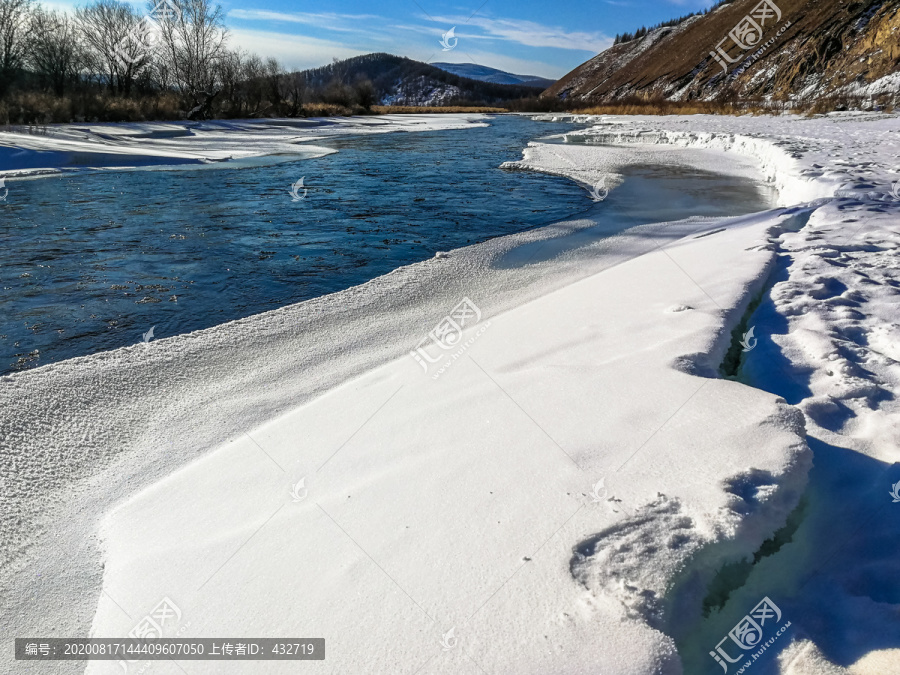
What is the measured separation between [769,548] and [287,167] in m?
13.8

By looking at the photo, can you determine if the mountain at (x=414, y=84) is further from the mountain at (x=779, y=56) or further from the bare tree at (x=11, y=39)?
the bare tree at (x=11, y=39)

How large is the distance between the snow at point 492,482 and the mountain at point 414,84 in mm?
112725

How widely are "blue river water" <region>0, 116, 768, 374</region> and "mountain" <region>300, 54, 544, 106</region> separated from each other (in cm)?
10510

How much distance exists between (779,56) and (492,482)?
39898mm

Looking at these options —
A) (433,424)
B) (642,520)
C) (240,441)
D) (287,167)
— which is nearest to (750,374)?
(642,520)

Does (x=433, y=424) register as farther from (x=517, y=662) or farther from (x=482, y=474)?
(x=517, y=662)

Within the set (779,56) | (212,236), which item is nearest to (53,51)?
(212,236)

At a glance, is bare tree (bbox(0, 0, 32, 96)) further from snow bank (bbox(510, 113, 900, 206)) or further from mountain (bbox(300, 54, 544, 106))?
mountain (bbox(300, 54, 544, 106))

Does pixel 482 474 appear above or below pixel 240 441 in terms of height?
above

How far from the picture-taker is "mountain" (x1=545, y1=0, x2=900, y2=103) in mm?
23125

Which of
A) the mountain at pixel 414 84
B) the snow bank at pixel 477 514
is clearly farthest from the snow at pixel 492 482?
the mountain at pixel 414 84

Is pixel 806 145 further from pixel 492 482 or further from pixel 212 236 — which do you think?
pixel 492 482

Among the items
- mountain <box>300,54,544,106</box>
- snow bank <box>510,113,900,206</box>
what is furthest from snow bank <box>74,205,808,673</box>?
mountain <box>300,54,544,106</box>

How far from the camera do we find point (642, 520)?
5.42 feet
